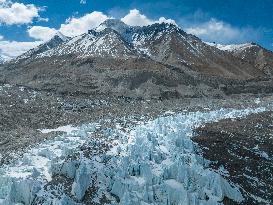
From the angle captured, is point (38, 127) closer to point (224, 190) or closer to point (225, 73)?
point (224, 190)

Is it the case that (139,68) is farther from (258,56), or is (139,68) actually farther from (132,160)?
(132,160)

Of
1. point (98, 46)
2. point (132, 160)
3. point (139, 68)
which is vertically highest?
point (98, 46)

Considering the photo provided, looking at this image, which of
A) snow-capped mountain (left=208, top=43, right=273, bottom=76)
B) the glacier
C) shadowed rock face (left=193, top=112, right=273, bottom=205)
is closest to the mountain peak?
snow-capped mountain (left=208, top=43, right=273, bottom=76)

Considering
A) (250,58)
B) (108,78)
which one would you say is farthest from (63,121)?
(250,58)

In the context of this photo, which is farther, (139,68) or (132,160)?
(139,68)

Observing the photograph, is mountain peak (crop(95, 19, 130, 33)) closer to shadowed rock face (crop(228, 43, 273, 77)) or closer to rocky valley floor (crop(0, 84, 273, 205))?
shadowed rock face (crop(228, 43, 273, 77))

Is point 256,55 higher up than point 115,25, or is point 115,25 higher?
point 115,25

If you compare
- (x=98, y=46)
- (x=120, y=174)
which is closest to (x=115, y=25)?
(x=98, y=46)
